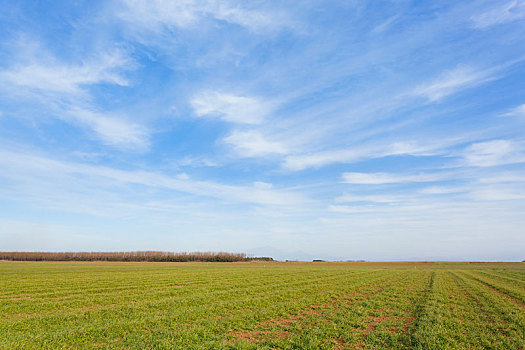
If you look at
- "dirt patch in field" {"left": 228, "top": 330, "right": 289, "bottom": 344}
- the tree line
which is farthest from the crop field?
the tree line

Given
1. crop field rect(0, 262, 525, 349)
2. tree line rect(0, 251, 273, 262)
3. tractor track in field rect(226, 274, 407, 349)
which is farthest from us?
tree line rect(0, 251, 273, 262)

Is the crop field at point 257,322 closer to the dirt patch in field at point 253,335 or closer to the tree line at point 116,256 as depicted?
the dirt patch in field at point 253,335

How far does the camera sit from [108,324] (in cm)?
1528

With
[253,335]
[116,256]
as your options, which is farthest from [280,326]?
[116,256]

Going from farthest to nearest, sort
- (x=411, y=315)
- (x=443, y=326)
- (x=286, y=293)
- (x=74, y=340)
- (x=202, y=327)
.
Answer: (x=286, y=293), (x=411, y=315), (x=443, y=326), (x=202, y=327), (x=74, y=340)

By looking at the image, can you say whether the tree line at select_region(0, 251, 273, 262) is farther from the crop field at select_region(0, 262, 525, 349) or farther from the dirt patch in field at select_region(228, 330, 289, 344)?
the dirt patch in field at select_region(228, 330, 289, 344)

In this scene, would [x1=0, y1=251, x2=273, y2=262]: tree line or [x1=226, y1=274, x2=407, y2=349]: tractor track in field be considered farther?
[x1=0, y1=251, x2=273, y2=262]: tree line

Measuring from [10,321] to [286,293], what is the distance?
19.0 meters

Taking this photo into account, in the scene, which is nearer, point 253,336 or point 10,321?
point 253,336

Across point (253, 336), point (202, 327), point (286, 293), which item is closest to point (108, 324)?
point (202, 327)

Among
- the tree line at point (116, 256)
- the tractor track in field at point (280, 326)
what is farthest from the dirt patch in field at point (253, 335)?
the tree line at point (116, 256)

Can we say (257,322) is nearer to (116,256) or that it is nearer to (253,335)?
(253,335)

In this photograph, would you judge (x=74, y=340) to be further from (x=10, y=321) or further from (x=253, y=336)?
(x=253, y=336)

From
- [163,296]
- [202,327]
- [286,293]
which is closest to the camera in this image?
[202,327]
